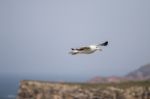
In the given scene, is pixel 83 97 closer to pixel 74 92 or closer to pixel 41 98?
pixel 74 92

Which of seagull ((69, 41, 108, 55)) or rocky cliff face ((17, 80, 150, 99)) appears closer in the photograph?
seagull ((69, 41, 108, 55))

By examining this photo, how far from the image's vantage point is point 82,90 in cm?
17338

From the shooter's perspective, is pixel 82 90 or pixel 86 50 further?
pixel 82 90

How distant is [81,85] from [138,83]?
19703 millimetres

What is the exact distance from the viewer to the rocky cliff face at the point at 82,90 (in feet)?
550

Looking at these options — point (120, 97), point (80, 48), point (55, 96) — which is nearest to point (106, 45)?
point (80, 48)

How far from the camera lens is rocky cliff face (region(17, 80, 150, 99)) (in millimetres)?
167500

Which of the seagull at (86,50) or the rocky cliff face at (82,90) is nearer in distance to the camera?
the seagull at (86,50)

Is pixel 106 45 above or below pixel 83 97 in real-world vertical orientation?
below

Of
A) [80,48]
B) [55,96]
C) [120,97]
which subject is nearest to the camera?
[80,48]

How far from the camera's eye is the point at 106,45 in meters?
40.7

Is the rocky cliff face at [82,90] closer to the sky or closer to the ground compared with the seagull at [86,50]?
closer to the sky

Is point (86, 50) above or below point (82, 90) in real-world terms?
below

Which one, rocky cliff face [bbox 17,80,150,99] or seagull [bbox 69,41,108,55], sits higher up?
rocky cliff face [bbox 17,80,150,99]
